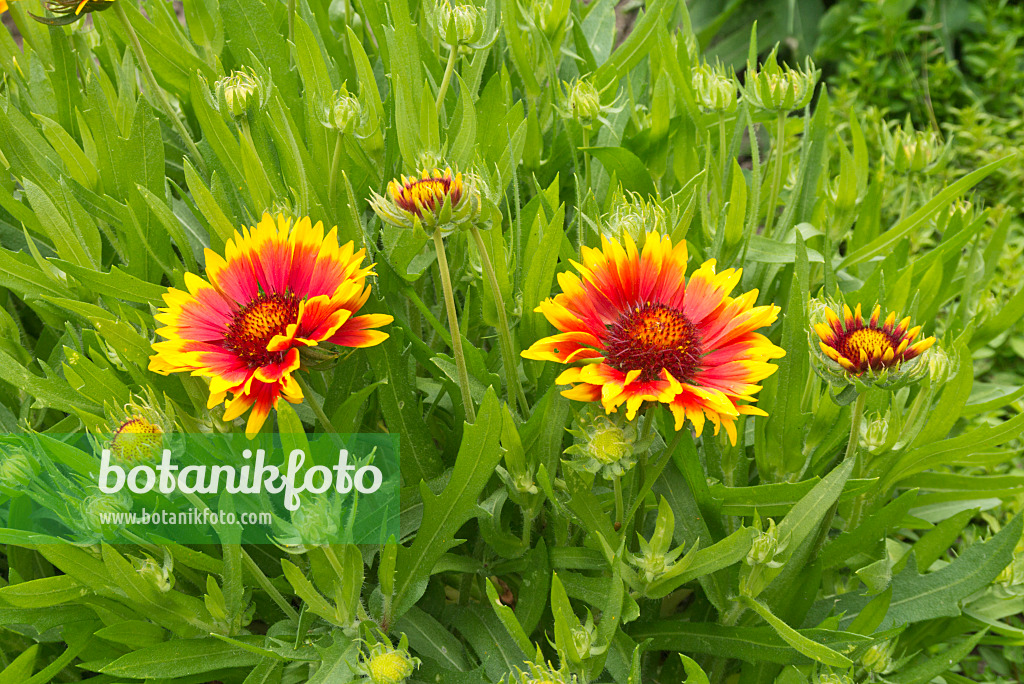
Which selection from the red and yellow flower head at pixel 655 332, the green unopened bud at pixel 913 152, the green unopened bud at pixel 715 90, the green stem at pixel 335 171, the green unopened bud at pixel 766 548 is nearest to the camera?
the red and yellow flower head at pixel 655 332

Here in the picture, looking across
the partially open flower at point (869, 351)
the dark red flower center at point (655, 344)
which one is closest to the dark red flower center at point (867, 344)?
the partially open flower at point (869, 351)

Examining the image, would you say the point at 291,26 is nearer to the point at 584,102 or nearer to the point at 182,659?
the point at 584,102

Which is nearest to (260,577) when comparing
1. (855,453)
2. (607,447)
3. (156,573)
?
(156,573)

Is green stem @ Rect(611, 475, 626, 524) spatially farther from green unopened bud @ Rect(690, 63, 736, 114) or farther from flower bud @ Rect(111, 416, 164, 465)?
green unopened bud @ Rect(690, 63, 736, 114)

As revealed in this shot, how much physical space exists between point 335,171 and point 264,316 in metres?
0.21

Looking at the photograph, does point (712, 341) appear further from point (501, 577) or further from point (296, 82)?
point (296, 82)

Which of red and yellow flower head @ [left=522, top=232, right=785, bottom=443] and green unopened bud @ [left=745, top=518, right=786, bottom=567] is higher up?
red and yellow flower head @ [left=522, top=232, right=785, bottom=443]

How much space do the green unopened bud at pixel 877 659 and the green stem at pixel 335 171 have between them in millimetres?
689

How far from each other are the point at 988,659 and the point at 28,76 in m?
1.40

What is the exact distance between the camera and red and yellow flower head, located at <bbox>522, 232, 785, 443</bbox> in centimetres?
66

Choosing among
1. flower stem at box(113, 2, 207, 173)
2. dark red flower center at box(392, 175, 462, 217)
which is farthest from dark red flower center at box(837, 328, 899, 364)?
flower stem at box(113, 2, 207, 173)

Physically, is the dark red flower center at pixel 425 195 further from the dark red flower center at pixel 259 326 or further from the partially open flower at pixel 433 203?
the dark red flower center at pixel 259 326

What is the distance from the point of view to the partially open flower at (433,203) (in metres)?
0.66

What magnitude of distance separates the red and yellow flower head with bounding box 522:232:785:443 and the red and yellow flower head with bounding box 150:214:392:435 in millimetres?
158
